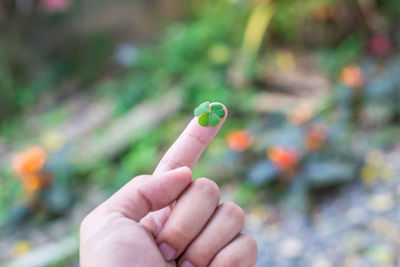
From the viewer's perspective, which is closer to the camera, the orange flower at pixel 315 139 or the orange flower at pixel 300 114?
the orange flower at pixel 315 139

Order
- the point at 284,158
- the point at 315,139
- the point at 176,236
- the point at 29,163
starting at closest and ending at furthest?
1. the point at 176,236
2. the point at 284,158
3. the point at 315,139
4. the point at 29,163

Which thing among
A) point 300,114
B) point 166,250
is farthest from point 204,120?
point 300,114

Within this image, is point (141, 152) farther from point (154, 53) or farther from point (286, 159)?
point (154, 53)

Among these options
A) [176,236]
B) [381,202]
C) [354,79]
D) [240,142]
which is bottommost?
[381,202]

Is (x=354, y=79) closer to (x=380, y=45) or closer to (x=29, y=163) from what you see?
(x=380, y=45)

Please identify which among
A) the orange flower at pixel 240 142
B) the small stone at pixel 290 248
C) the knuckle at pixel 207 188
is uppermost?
the knuckle at pixel 207 188

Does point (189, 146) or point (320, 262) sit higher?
point (189, 146)

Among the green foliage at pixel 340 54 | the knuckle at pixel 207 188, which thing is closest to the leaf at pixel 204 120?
the knuckle at pixel 207 188

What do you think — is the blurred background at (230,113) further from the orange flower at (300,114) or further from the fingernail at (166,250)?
the fingernail at (166,250)
